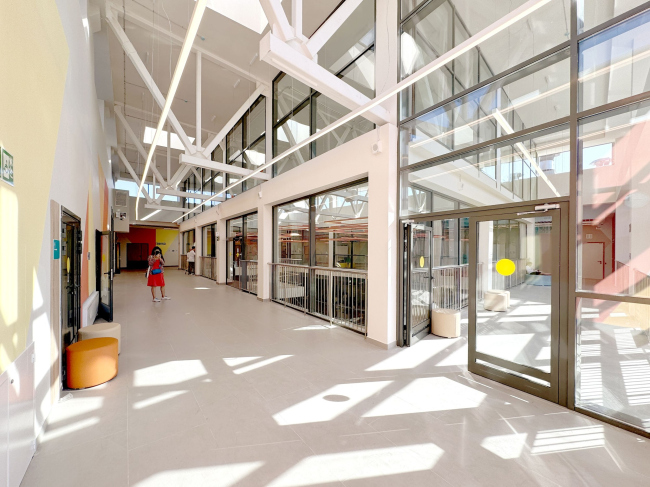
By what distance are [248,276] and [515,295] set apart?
25.8ft

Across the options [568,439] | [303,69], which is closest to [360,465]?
[568,439]

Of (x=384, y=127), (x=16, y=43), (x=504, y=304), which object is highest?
(x=384, y=127)

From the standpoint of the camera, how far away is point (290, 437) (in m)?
2.28

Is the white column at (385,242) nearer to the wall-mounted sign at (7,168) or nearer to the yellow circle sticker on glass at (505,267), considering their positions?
the yellow circle sticker on glass at (505,267)

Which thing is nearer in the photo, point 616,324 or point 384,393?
point 616,324

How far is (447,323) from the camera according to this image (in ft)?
16.1

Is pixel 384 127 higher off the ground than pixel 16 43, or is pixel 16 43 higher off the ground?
pixel 384 127

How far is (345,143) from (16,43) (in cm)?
408

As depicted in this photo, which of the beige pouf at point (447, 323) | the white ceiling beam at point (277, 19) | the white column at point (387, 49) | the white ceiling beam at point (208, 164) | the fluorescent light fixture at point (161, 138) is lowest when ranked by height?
the beige pouf at point (447, 323)

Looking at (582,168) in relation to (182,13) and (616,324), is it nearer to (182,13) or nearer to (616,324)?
(616,324)

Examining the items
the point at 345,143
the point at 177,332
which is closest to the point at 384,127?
the point at 345,143

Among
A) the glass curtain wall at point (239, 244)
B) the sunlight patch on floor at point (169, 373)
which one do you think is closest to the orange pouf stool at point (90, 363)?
the sunlight patch on floor at point (169, 373)

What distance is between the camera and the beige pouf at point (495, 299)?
3.55 m

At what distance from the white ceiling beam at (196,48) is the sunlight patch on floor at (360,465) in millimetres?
8208
